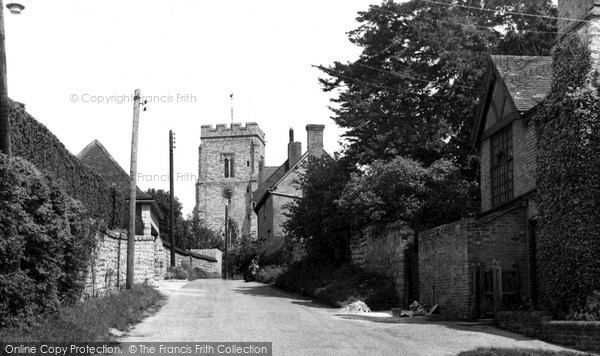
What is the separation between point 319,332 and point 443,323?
4.13m

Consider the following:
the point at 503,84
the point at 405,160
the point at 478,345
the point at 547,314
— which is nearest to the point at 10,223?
the point at 478,345

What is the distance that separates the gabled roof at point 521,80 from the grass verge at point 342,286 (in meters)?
6.27

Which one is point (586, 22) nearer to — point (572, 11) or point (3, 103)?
point (572, 11)

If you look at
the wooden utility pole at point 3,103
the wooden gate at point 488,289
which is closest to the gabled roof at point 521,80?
the wooden gate at point 488,289

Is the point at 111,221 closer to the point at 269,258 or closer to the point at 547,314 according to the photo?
the point at 547,314

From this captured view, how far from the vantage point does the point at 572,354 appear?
43.7 feet

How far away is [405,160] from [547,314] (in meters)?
11.8

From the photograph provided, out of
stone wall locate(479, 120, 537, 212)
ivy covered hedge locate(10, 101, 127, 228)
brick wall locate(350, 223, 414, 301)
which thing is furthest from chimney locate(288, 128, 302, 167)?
stone wall locate(479, 120, 537, 212)

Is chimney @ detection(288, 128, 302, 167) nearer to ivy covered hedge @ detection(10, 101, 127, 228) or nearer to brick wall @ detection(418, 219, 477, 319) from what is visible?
ivy covered hedge @ detection(10, 101, 127, 228)

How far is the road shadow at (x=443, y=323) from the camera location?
665 inches

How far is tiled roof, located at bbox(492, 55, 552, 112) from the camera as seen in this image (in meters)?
21.4

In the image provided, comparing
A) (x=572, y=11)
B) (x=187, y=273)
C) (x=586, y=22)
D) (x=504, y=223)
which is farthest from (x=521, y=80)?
(x=187, y=273)

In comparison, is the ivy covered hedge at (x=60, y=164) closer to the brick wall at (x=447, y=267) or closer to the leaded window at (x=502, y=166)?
the brick wall at (x=447, y=267)

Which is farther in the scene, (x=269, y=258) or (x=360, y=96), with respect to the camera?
(x=269, y=258)
